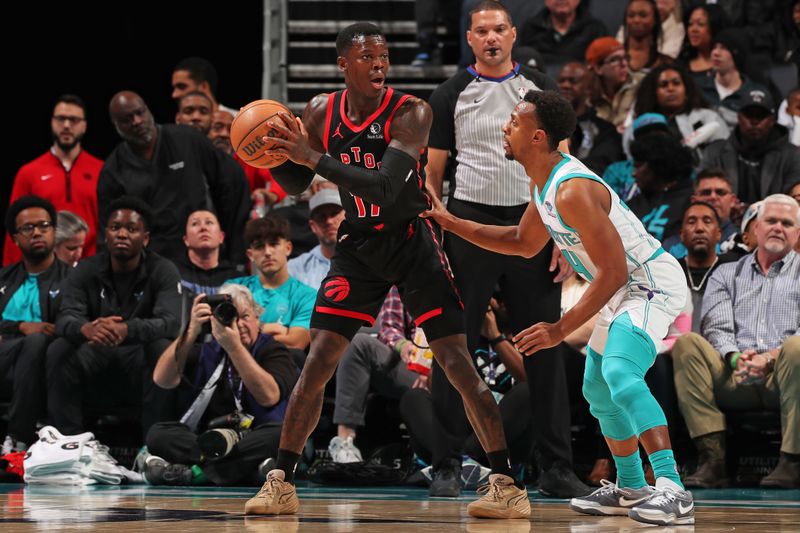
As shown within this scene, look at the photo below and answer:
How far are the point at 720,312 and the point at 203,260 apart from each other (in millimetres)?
3237

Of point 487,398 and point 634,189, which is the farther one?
point 634,189

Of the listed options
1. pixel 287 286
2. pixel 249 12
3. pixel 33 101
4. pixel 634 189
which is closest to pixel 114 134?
pixel 33 101

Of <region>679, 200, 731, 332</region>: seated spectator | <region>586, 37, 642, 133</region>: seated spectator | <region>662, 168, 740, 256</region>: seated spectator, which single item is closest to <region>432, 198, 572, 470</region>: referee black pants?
<region>679, 200, 731, 332</region>: seated spectator

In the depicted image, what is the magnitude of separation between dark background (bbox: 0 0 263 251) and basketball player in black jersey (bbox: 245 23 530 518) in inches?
283

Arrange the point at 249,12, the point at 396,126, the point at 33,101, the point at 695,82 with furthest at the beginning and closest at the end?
the point at 249,12 → the point at 33,101 → the point at 695,82 → the point at 396,126

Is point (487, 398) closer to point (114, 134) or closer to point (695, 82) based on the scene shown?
point (695, 82)

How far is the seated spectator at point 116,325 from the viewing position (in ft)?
22.3

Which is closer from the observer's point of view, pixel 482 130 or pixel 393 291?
pixel 482 130

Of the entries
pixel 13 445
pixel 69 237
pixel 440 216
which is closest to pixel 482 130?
pixel 440 216

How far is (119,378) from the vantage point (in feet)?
23.0

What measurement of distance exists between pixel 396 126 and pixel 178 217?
12.1 ft

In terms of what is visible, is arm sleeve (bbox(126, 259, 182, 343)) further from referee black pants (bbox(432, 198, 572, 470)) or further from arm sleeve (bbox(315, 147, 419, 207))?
arm sleeve (bbox(315, 147, 419, 207))

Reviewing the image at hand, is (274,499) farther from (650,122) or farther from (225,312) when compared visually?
(650,122)

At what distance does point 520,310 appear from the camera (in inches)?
217
